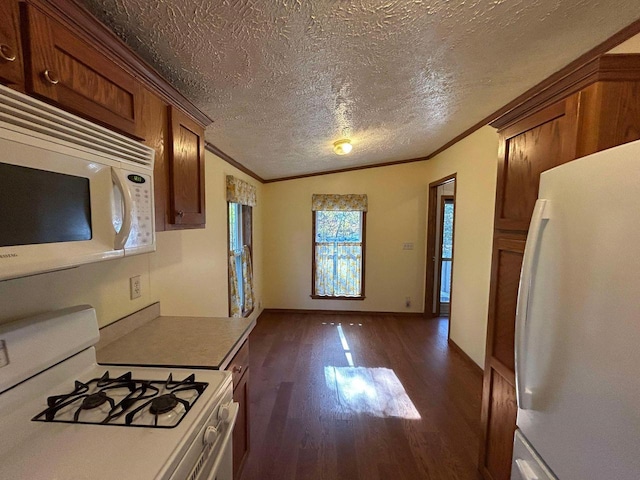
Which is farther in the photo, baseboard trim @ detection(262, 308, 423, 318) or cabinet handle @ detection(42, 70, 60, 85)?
baseboard trim @ detection(262, 308, 423, 318)

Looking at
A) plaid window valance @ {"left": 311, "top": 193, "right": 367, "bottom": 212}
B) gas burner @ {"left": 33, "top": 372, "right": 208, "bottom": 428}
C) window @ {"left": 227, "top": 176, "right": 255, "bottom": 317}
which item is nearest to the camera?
gas burner @ {"left": 33, "top": 372, "right": 208, "bottom": 428}

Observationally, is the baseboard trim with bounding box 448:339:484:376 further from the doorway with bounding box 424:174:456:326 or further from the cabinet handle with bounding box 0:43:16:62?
the cabinet handle with bounding box 0:43:16:62

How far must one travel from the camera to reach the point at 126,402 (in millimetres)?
926

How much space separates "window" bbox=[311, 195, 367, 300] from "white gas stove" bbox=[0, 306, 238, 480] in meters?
3.51

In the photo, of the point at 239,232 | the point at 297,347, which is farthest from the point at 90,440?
the point at 239,232

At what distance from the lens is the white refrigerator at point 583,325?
0.64 metres

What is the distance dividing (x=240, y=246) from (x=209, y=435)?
2.99 metres

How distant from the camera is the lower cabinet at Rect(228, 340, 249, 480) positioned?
150cm

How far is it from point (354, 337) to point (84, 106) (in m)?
→ 3.52

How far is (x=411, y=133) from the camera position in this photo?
297 centimetres

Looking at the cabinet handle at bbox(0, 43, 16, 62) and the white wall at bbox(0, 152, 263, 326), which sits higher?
the cabinet handle at bbox(0, 43, 16, 62)

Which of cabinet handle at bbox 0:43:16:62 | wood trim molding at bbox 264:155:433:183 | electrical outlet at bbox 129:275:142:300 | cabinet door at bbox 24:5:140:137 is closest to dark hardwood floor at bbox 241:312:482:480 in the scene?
electrical outlet at bbox 129:275:142:300

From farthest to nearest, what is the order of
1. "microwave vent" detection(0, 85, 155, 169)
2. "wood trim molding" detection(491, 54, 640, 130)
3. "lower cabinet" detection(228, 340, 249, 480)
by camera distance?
1. "lower cabinet" detection(228, 340, 249, 480)
2. "wood trim molding" detection(491, 54, 640, 130)
3. "microwave vent" detection(0, 85, 155, 169)

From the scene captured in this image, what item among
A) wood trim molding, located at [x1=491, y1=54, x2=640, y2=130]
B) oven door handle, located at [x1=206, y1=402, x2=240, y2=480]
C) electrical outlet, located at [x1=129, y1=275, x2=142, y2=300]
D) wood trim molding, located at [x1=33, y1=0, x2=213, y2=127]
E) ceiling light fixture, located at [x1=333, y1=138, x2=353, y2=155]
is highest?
ceiling light fixture, located at [x1=333, y1=138, x2=353, y2=155]
